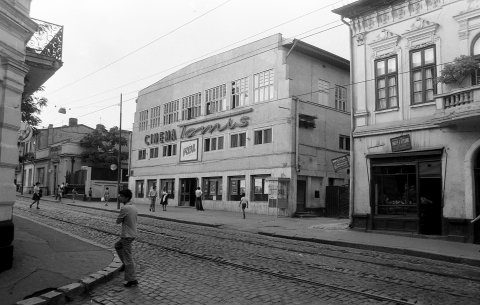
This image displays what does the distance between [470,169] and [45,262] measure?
47.8ft

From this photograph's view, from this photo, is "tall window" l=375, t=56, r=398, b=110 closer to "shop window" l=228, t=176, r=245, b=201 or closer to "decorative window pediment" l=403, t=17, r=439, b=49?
"decorative window pediment" l=403, t=17, r=439, b=49

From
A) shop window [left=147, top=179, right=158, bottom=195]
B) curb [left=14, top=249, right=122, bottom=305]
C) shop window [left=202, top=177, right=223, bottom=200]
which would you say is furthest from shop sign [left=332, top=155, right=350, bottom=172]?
shop window [left=147, top=179, right=158, bottom=195]

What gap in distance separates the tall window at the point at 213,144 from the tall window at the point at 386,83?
1630cm

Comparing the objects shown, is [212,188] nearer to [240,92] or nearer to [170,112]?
[240,92]

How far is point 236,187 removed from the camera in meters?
32.0

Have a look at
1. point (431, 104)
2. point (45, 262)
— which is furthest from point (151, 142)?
point (45, 262)

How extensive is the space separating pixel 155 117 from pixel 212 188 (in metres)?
12.4

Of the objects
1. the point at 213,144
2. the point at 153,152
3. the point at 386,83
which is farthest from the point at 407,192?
the point at 153,152

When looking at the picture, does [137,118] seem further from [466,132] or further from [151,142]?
[466,132]

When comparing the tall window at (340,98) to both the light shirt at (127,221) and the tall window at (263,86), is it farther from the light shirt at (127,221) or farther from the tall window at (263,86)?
the light shirt at (127,221)

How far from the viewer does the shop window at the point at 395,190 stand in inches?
711

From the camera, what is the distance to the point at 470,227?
621 inches

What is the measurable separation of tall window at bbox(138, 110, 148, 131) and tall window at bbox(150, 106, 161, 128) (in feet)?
3.25

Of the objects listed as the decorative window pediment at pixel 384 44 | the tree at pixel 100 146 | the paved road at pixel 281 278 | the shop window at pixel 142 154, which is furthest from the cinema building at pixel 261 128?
the tree at pixel 100 146
